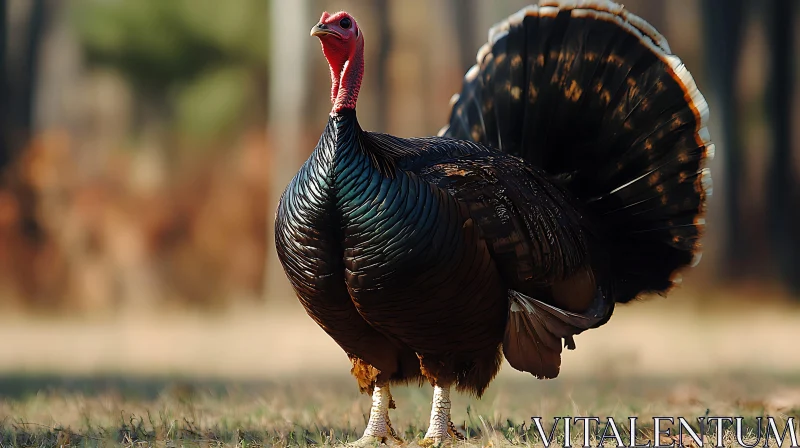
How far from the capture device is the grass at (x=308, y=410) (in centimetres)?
543

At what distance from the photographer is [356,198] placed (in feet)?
15.7

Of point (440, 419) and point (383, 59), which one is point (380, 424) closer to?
point (440, 419)

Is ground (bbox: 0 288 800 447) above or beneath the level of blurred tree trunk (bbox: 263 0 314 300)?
beneath

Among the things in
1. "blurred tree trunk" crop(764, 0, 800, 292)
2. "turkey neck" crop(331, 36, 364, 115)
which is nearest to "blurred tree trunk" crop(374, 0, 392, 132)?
"blurred tree trunk" crop(764, 0, 800, 292)

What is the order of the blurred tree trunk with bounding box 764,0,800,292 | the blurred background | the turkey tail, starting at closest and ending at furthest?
the turkey tail
the blurred background
the blurred tree trunk with bounding box 764,0,800,292

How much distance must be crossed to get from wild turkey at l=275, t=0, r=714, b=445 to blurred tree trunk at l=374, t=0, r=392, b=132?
20.9 metres

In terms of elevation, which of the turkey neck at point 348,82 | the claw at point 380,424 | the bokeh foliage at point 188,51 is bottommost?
the claw at point 380,424

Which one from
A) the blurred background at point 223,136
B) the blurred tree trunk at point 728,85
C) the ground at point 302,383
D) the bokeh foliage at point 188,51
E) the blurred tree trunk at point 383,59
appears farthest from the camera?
the blurred tree trunk at point 383,59

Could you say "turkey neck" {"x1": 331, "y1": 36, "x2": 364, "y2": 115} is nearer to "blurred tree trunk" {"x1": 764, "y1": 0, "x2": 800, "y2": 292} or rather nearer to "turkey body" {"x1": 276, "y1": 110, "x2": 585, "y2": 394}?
"turkey body" {"x1": 276, "y1": 110, "x2": 585, "y2": 394}

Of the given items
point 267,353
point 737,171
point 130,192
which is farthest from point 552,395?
point 130,192

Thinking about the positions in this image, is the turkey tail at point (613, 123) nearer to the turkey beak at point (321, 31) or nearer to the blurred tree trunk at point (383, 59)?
the turkey beak at point (321, 31)

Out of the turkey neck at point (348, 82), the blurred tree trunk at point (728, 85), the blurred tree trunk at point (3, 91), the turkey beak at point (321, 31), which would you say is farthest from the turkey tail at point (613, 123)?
the blurred tree trunk at point (3, 91)

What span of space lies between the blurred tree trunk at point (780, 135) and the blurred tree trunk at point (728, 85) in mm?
766

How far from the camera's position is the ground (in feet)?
18.8
